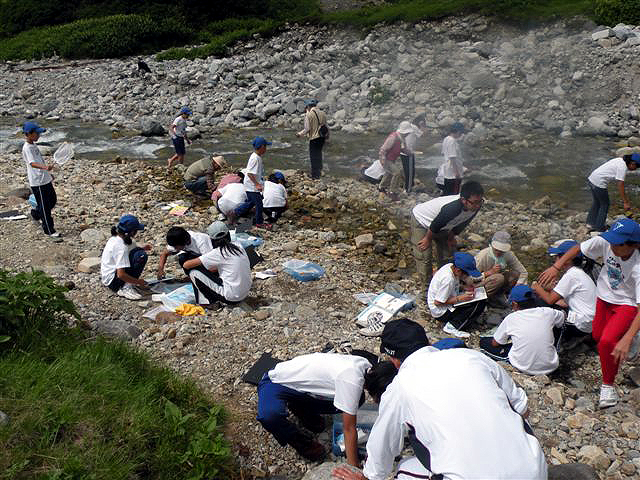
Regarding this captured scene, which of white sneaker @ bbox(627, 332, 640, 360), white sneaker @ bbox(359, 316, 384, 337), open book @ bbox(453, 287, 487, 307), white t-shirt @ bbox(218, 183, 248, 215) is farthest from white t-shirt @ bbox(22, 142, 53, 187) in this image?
white sneaker @ bbox(627, 332, 640, 360)

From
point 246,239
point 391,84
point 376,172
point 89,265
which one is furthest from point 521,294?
point 391,84

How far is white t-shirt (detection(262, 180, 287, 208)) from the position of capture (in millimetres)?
9023

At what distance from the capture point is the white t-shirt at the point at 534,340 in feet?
17.3

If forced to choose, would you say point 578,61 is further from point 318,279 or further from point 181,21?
point 181,21

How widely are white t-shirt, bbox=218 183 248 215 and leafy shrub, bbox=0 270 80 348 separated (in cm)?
436

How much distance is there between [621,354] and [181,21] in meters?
34.0

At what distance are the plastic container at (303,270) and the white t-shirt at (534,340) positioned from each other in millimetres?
2671

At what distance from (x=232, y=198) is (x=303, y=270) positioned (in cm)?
233

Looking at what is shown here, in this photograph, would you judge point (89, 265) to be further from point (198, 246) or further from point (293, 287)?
point (293, 287)

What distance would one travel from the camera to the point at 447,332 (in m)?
6.19

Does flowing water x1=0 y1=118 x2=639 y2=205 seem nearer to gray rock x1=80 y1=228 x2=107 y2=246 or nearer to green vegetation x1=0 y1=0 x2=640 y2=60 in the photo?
gray rock x1=80 y1=228 x2=107 y2=246

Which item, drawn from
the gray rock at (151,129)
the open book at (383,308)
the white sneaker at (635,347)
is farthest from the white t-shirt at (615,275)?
the gray rock at (151,129)

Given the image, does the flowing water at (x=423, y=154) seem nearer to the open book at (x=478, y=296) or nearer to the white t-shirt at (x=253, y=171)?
the white t-shirt at (x=253, y=171)

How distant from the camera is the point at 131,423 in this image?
144 inches
